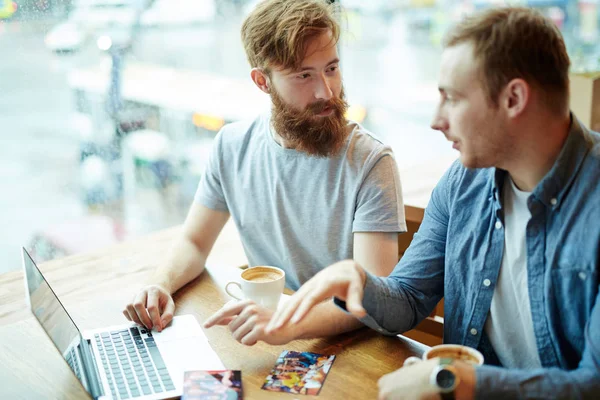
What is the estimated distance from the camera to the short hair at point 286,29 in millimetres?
1713

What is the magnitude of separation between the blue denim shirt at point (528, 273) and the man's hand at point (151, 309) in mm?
477

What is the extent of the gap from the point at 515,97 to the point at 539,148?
0.12m

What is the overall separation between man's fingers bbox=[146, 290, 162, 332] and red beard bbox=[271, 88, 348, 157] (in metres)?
0.55

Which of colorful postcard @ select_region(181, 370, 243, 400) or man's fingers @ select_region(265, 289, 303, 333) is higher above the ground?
man's fingers @ select_region(265, 289, 303, 333)

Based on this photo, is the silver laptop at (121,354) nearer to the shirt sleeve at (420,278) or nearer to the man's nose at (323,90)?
the shirt sleeve at (420,278)

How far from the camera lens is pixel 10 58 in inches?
90.0

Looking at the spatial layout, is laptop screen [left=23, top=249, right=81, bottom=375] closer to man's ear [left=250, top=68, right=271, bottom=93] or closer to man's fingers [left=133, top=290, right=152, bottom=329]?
man's fingers [left=133, top=290, right=152, bottom=329]

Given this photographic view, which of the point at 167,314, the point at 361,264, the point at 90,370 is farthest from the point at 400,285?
the point at 90,370

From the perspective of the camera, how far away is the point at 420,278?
1.46 metres

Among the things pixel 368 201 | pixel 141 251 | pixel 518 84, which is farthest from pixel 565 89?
pixel 141 251

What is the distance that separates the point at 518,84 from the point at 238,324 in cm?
71

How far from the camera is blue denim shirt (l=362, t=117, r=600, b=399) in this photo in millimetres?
1076

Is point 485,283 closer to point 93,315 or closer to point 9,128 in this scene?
point 93,315

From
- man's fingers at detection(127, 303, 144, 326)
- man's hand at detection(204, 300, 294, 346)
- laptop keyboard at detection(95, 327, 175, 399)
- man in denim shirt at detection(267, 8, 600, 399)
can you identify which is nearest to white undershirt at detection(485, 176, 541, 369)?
man in denim shirt at detection(267, 8, 600, 399)
